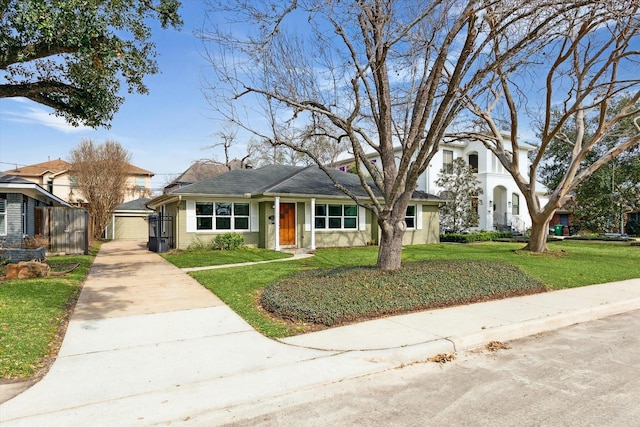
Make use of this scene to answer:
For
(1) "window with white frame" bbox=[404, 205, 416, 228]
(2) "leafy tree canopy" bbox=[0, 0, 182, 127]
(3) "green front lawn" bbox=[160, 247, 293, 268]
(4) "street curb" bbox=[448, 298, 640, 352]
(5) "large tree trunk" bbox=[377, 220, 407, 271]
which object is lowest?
(4) "street curb" bbox=[448, 298, 640, 352]

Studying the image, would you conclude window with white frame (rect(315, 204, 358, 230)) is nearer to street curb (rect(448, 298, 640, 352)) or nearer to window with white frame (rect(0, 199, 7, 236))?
window with white frame (rect(0, 199, 7, 236))

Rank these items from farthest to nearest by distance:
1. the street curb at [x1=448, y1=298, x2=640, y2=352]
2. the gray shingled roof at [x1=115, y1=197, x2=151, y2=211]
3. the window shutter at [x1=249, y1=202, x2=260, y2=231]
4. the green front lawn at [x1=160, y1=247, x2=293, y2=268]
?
the gray shingled roof at [x1=115, y1=197, x2=151, y2=211] → the window shutter at [x1=249, y1=202, x2=260, y2=231] → the green front lawn at [x1=160, y1=247, x2=293, y2=268] → the street curb at [x1=448, y1=298, x2=640, y2=352]

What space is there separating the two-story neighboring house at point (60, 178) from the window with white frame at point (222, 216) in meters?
25.9

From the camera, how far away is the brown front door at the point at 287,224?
18375 mm

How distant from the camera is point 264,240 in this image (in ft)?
59.5

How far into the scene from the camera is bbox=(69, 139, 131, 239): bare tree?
27578 mm

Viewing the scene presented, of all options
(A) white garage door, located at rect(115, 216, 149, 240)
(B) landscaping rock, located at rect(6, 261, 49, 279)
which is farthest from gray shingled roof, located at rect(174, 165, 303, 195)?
(A) white garage door, located at rect(115, 216, 149, 240)

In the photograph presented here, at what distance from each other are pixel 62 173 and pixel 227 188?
98.0 feet

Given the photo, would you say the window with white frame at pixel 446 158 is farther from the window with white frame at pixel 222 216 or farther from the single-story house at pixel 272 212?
the window with white frame at pixel 222 216

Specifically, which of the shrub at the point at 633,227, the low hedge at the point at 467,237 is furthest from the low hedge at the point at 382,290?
the shrub at the point at 633,227

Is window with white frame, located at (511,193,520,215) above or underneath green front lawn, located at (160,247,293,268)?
above

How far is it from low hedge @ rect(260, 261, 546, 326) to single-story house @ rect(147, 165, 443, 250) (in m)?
8.81

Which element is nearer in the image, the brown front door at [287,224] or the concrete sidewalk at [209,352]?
the concrete sidewalk at [209,352]

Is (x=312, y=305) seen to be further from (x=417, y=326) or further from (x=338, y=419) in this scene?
(x=338, y=419)
